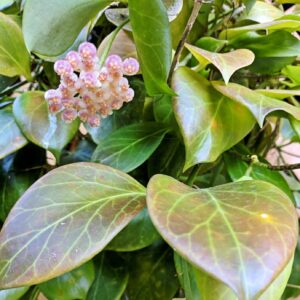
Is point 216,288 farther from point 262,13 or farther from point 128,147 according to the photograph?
point 262,13

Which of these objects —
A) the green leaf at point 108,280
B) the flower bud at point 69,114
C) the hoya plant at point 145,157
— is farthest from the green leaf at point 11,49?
the green leaf at point 108,280

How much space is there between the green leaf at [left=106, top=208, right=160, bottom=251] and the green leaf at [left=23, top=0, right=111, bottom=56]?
6.8 inches

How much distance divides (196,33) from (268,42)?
0.09 m

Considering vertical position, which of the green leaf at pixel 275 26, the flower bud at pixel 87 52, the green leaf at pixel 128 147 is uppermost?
the flower bud at pixel 87 52

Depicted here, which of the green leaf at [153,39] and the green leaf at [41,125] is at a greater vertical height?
the green leaf at [153,39]

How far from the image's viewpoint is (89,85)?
16.3 inches

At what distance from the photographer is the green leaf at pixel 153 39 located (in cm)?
39

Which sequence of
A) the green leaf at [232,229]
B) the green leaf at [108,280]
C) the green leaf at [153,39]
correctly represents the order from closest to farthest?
1. the green leaf at [232,229]
2. the green leaf at [153,39]
3. the green leaf at [108,280]

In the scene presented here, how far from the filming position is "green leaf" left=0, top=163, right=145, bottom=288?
34 centimetres

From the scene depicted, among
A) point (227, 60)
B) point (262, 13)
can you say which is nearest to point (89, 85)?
point (227, 60)

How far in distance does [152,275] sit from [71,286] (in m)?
0.09

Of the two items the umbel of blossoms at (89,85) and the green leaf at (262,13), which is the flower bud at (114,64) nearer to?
the umbel of blossoms at (89,85)

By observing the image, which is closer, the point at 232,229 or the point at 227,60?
the point at 232,229

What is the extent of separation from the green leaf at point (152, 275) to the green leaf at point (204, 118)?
142 millimetres
